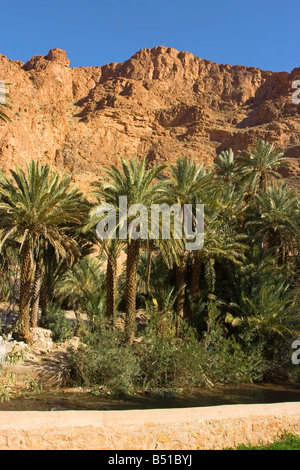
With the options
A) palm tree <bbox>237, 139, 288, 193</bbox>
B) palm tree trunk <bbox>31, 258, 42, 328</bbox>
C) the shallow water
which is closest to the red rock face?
palm tree <bbox>237, 139, 288, 193</bbox>

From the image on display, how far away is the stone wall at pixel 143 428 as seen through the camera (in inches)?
201

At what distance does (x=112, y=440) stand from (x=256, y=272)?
13.3 meters

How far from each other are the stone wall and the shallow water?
530cm

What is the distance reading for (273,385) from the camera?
49.5 ft

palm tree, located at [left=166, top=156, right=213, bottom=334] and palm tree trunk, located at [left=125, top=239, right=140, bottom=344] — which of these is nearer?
palm tree trunk, located at [left=125, top=239, right=140, bottom=344]

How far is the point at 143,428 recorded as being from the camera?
5477 millimetres

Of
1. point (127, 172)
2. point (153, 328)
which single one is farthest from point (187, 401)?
point (127, 172)

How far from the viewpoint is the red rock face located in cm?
6538

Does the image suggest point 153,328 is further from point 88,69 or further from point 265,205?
point 88,69

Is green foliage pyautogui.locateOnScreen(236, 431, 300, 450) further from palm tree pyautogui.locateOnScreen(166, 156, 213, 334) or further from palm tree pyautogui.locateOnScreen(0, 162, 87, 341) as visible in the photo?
palm tree pyautogui.locateOnScreen(166, 156, 213, 334)

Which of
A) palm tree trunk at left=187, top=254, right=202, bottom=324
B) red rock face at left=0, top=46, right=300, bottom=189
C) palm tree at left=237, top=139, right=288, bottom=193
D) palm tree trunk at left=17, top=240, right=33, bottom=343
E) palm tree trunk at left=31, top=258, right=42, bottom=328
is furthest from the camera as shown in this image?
red rock face at left=0, top=46, right=300, bottom=189

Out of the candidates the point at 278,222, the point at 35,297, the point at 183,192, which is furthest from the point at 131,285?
the point at 278,222

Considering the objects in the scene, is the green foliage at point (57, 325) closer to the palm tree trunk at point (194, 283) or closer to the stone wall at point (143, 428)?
the palm tree trunk at point (194, 283)

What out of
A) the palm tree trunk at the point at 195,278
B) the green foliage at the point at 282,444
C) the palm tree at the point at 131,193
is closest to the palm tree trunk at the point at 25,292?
the palm tree at the point at 131,193
